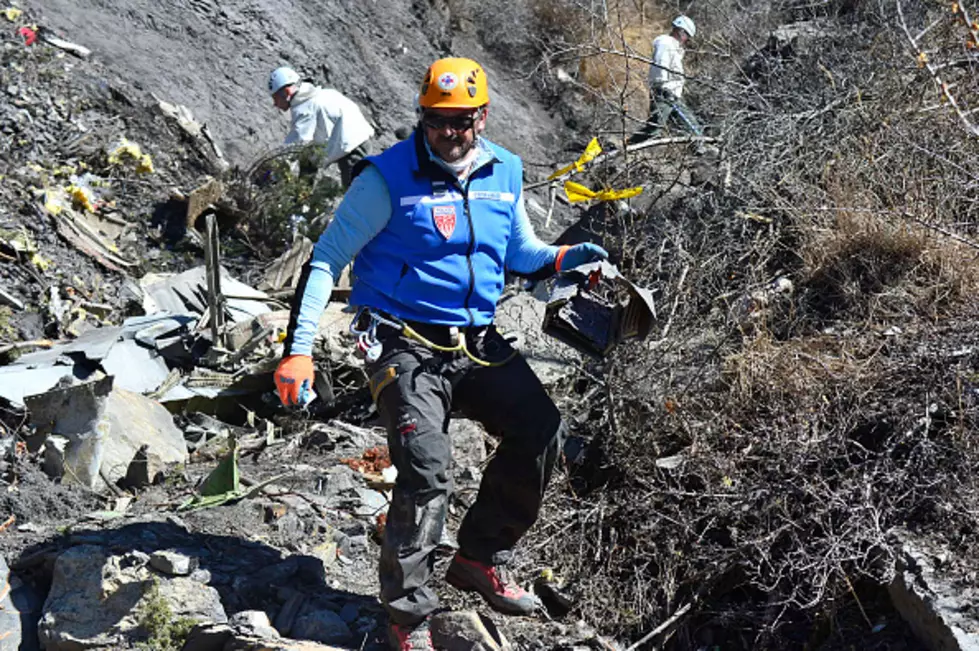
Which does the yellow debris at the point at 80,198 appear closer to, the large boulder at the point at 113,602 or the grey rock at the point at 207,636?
the large boulder at the point at 113,602

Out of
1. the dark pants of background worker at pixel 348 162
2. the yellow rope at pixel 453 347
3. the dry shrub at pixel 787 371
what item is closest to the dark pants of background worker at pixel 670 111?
the dry shrub at pixel 787 371

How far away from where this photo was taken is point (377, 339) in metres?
3.60

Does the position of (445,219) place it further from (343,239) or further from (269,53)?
(269,53)

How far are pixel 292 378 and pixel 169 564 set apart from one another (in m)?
0.89

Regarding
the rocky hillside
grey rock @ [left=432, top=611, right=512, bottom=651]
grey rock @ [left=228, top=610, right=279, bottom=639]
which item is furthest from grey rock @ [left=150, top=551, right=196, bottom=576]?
grey rock @ [left=432, top=611, right=512, bottom=651]

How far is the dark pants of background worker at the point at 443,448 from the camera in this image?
345 centimetres

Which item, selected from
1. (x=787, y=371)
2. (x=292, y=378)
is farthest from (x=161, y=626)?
(x=787, y=371)

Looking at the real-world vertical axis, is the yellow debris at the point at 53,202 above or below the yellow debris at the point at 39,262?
above

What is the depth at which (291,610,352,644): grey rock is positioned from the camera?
12.3 ft

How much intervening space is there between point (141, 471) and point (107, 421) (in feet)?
1.20

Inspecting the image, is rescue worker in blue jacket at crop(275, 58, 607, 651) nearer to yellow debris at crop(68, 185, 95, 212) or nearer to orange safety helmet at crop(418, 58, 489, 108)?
orange safety helmet at crop(418, 58, 489, 108)

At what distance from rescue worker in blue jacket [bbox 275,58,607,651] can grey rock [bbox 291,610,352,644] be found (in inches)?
11.2

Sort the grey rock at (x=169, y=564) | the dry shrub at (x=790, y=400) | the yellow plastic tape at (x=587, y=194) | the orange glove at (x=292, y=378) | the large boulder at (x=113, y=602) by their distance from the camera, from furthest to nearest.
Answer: the yellow plastic tape at (x=587, y=194) → the dry shrub at (x=790, y=400) → the grey rock at (x=169, y=564) → the large boulder at (x=113, y=602) → the orange glove at (x=292, y=378)

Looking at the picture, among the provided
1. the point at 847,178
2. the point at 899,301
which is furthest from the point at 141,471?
the point at 847,178
